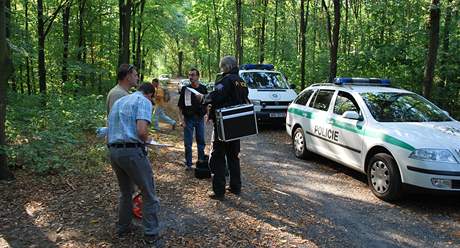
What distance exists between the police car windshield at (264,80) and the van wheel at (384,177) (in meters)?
7.04

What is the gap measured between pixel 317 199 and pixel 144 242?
2.99 m

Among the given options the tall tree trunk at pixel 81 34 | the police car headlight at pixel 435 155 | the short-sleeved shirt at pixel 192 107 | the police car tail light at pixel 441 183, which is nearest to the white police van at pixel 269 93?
the short-sleeved shirt at pixel 192 107

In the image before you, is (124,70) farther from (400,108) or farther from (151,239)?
(400,108)

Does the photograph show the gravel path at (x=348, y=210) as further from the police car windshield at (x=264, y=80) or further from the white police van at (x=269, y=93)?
the police car windshield at (x=264, y=80)

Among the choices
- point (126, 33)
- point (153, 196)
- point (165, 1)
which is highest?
point (165, 1)

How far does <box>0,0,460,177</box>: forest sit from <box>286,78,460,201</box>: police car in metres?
2.91

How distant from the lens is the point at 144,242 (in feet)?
14.5

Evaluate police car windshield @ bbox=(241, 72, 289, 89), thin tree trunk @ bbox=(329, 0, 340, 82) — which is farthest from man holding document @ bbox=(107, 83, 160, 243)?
thin tree trunk @ bbox=(329, 0, 340, 82)

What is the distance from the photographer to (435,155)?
5465 mm

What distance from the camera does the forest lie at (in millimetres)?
7898

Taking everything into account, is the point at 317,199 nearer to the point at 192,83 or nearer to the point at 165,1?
the point at 192,83

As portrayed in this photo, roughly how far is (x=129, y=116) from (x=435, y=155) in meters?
4.18

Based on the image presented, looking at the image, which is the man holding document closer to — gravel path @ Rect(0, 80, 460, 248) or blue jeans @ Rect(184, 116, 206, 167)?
gravel path @ Rect(0, 80, 460, 248)

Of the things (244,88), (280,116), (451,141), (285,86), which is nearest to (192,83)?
(244,88)
